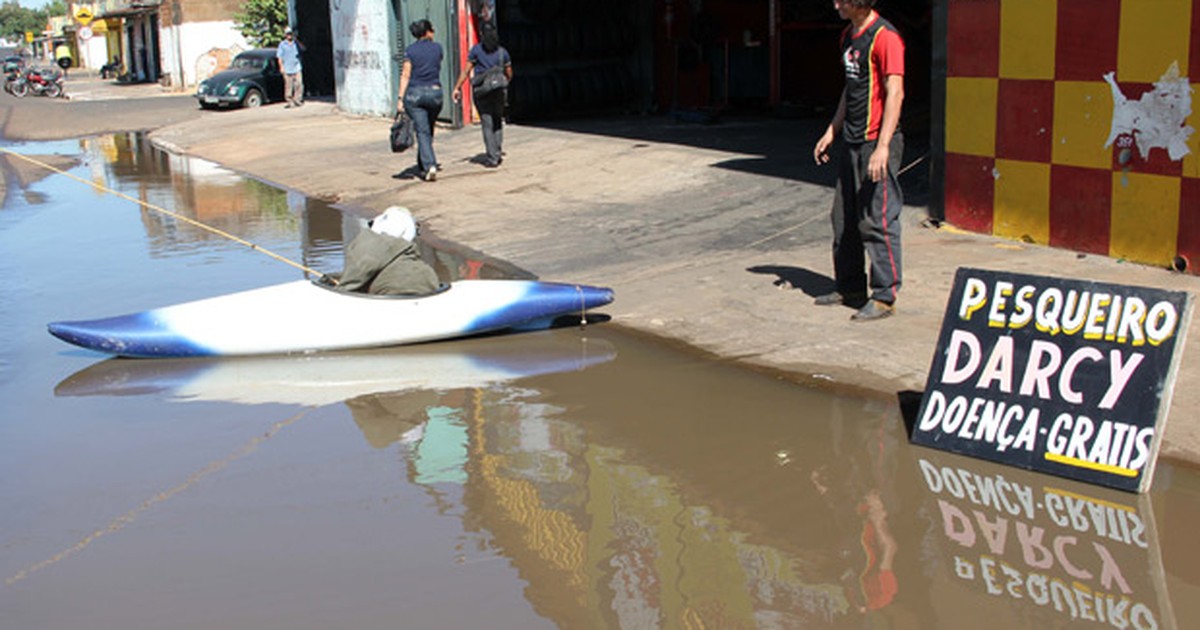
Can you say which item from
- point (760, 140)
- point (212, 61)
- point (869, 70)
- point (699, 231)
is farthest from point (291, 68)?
point (869, 70)

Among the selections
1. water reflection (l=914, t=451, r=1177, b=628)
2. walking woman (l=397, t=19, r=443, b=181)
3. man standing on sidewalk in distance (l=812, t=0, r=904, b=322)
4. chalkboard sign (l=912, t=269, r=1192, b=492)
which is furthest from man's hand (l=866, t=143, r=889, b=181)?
walking woman (l=397, t=19, r=443, b=181)

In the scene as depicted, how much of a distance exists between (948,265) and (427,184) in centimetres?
765

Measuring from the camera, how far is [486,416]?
6.37 metres

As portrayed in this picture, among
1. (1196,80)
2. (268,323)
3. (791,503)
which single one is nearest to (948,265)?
(1196,80)

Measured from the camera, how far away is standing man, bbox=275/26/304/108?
28.0m

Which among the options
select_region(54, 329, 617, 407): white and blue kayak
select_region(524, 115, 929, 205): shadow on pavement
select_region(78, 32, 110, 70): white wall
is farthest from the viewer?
select_region(78, 32, 110, 70): white wall

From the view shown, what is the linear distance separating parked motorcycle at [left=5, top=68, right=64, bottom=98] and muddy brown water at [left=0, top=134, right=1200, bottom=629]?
3853 cm

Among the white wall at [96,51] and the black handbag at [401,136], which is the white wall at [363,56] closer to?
the black handbag at [401,136]

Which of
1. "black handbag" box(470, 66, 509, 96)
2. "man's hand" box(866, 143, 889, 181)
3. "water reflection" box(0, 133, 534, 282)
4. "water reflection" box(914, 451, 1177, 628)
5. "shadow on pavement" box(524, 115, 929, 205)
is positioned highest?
"black handbag" box(470, 66, 509, 96)

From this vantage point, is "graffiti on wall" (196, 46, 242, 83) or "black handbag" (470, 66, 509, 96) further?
"graffiti on wall" (196, 46, 242, 83)

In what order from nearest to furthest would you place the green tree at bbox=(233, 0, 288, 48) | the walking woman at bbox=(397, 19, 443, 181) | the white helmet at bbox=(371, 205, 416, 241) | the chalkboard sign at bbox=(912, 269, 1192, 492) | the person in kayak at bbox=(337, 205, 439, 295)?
the chalkboard sign at bbox=(912, 269, 1192, 492) < the person in kayak at bbox=(337, 205, 439, 295) < the white helmet at bbox=(371, 205, 416, 241) < the walking woman at bbox=(397, 19, 443, 181) < the green tree at bbox=(233, 0, 288, 48)

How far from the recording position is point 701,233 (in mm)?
10383

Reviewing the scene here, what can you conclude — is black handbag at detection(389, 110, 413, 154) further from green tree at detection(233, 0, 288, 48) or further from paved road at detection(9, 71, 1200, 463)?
green tree at detection(233, 0, 288, 48)

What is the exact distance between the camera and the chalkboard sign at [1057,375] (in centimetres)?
492
